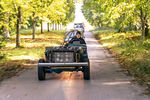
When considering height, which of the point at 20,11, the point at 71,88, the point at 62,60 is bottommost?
the point at 71,88

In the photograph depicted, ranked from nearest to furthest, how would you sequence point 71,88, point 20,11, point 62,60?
point 71,88
point 62,60
point 20,11

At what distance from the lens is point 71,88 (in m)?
8.50

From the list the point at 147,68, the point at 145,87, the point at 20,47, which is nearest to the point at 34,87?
the point at 145,87

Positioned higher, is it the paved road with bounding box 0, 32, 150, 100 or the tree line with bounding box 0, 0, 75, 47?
the tree line with bounding box 0, 0, 75, 47

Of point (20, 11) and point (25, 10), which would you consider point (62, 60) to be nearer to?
point (20, 11)

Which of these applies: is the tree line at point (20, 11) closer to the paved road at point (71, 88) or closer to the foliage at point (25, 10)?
the foliage at point (25, 10)

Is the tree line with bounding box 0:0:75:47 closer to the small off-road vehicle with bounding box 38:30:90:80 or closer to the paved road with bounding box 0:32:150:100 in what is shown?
the paved road with bounding box 0:32:150:100

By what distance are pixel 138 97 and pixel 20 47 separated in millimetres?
17582

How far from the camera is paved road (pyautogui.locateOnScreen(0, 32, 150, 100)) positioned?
7.45m

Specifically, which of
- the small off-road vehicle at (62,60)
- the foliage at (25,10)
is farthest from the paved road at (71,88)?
the foliage at (25,10)

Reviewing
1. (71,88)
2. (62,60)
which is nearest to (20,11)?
(62,60)

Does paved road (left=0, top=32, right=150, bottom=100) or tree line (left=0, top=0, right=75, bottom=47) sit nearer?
paved road (left=0, top=32, right=150, bottom=100)

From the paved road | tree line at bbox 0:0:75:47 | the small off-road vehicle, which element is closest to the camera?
the paved road

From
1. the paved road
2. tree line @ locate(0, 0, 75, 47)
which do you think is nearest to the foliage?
tree line @ locate(0, 0, 75, 47)
